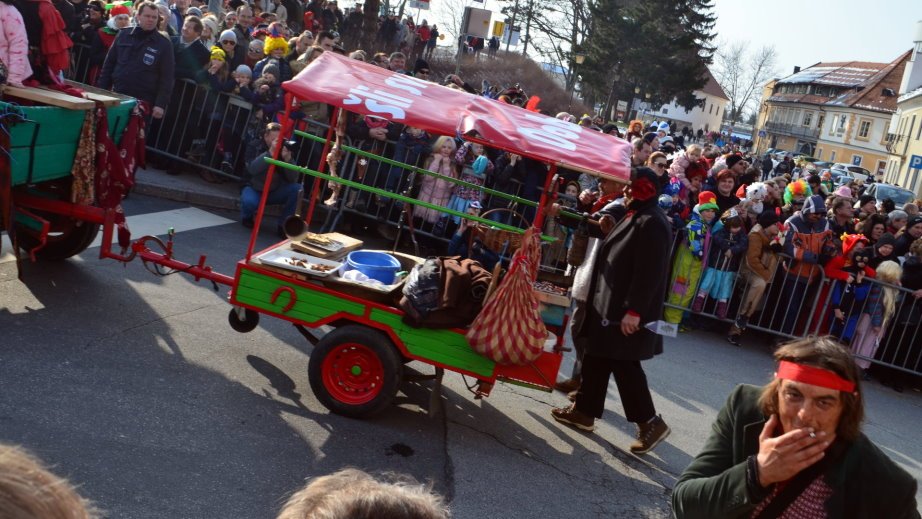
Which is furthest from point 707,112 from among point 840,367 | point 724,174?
point 840,367

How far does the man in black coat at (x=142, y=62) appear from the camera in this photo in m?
10.1

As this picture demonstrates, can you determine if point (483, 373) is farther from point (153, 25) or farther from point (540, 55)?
→ point (540, 55)

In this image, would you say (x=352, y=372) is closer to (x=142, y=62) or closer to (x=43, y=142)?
(x=43, y=142)

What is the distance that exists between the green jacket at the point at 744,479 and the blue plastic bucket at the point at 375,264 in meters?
3.49

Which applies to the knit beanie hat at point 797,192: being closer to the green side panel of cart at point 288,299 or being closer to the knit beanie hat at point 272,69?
the knit beanie hat at point 272,69

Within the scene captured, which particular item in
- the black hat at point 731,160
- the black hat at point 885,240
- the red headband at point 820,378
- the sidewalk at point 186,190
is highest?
the black hat at point 731,160

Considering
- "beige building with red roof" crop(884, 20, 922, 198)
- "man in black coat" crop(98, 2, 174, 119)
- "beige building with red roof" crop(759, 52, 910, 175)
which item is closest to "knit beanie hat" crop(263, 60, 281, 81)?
"man in black coat" crop(98, 2, 174, 119)

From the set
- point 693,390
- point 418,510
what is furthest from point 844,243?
point 418,510

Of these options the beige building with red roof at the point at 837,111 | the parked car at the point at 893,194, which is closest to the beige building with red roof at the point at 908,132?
the beige building with red roof at the point at 837,111

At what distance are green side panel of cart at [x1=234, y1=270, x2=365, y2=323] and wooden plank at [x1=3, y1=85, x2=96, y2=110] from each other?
1857 mm

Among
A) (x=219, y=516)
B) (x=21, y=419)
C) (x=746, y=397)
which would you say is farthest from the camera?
(x=21, y=419)

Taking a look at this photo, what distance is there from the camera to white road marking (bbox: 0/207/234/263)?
348 inches

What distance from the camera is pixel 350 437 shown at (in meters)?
5.52

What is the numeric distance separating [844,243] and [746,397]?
8.07m
